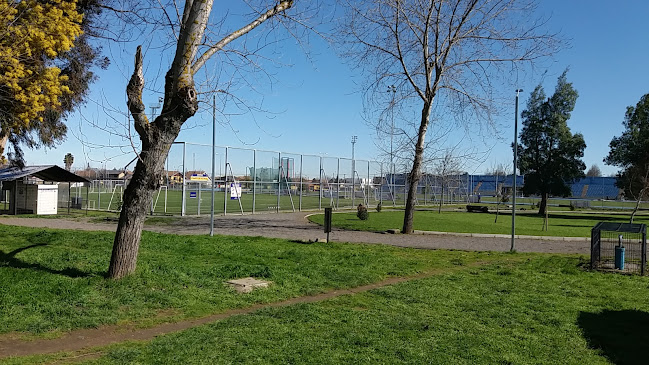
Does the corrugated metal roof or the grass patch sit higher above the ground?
the corrugated metal roof

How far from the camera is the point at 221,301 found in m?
7.50

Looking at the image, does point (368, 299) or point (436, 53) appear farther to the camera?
point (436, 53)

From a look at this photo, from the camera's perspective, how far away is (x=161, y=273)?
8516 mm

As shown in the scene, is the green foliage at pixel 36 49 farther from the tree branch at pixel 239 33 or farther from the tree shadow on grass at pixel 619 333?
the tree shadow on grass at pixel 619 333

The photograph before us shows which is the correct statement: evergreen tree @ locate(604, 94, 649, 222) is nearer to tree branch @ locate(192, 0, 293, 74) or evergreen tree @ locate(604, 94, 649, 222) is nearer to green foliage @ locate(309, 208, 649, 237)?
green foliage @ locate(309, 208, 649, 237)

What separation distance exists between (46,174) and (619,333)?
2844 cm

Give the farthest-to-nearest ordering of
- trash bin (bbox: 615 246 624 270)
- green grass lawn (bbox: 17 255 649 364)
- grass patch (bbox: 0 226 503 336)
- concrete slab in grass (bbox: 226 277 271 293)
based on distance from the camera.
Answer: trash bin (bbox: 615 246 624 270) → concrete slab in grass (bbox: 226 277 271 293) → grass patch (bbox: 0 226 503 336) → green grass lawn (bbox: 17 255 649 364)

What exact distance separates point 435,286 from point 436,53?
13.8 meters

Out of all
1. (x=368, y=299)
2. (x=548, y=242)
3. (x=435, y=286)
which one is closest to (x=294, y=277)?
(x=368, y=299)

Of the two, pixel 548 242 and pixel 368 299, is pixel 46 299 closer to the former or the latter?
pixel 368 299

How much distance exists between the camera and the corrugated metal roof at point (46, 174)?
26391 mm

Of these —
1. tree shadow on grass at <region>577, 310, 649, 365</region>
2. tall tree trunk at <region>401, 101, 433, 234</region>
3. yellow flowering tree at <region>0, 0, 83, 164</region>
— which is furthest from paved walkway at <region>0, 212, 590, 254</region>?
tree shadow on grass at <region>577, 310, 649, 365</region>

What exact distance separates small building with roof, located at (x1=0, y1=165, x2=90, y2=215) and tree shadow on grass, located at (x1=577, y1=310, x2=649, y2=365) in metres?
26.0

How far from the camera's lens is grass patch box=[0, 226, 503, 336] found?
6.45m
